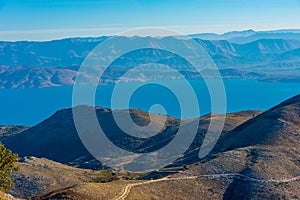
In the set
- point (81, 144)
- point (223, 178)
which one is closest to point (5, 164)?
point (223, 178)

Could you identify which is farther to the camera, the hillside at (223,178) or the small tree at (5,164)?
the hillside at (223,178)

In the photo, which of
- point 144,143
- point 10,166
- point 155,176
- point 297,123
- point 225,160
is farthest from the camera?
point 144,143

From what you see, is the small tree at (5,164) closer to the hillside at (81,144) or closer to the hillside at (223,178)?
the hillside at (223,178)

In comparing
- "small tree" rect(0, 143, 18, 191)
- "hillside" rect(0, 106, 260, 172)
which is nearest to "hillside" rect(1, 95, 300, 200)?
"small tree" rect(0, 143, 18, 191)

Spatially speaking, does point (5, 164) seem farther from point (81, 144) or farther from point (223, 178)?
point (81, 144)

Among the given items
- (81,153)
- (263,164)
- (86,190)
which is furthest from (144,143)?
(86,190)

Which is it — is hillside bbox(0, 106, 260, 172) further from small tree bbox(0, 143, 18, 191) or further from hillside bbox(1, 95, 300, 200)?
small tree bbox(0, 143, 18, 191)

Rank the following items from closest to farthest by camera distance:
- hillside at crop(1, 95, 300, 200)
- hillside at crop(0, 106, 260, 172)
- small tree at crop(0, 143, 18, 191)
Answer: small tree at crop(0, 143, 18, 191), hillside at crop(1, 95, 300, 200), hillside at crop(0, 106, 260, 172)

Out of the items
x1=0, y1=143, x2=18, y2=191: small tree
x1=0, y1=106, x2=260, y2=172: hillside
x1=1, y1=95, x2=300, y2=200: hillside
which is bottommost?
x1=0, y1=106, x2=260, y2=172: hillside

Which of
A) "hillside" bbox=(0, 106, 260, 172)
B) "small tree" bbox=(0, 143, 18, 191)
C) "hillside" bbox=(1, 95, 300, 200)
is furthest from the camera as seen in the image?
"hillside" bbox=(0, 106, 260, 172)

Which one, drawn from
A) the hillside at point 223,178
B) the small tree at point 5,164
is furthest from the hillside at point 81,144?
the small tree at point 5,164

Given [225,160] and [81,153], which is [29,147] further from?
[225,160]
